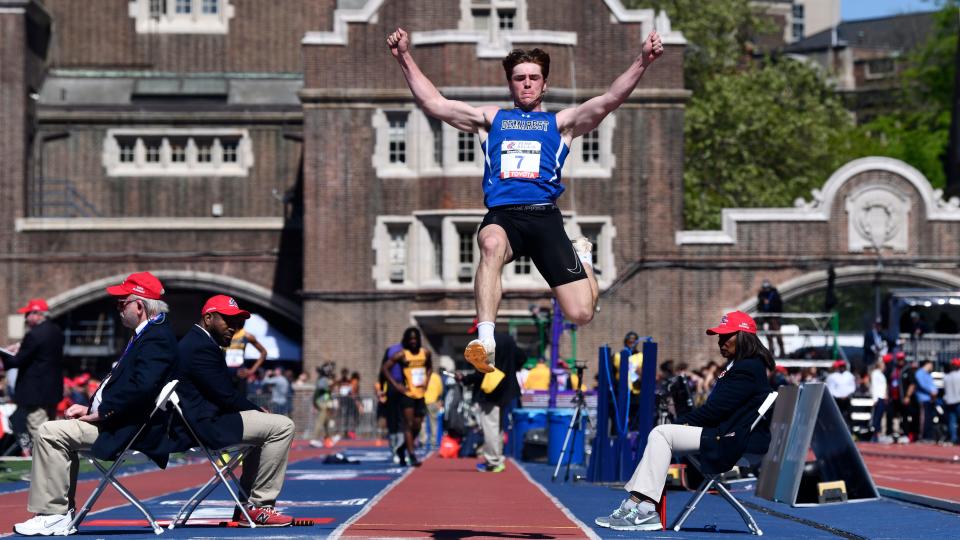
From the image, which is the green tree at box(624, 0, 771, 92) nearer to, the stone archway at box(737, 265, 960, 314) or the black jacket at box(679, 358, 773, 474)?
the stone archway at box(737, 265, 960, 314)

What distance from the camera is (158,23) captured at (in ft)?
191

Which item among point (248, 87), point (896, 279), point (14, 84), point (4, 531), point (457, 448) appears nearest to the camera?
point (4, 531)

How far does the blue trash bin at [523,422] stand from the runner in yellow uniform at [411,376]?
354cm

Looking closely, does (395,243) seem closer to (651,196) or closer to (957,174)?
(651,196)

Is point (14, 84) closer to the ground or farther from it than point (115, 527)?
farther from it

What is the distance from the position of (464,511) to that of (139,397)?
340cm

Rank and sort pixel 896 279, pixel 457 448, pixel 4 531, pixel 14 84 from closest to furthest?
pixel 4 531
pixel 457 448
pixel 896 279
pixel 14 84

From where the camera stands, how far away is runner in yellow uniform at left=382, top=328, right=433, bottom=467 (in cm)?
2409

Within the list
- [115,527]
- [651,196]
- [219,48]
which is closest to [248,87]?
[219,48]

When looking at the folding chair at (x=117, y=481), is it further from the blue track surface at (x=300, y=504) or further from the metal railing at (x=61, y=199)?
the metal railing at (x=61, y=199)

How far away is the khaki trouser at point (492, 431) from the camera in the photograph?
2245cm

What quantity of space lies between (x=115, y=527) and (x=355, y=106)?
3653cm

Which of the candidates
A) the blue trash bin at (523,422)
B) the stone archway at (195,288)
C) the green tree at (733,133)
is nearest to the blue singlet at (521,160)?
the blue trash bin at (523,422)

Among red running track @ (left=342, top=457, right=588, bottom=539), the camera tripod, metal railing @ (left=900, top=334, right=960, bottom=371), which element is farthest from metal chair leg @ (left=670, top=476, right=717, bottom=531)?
metal railing @ (left=900, top=334, right=960, bottom=371)
